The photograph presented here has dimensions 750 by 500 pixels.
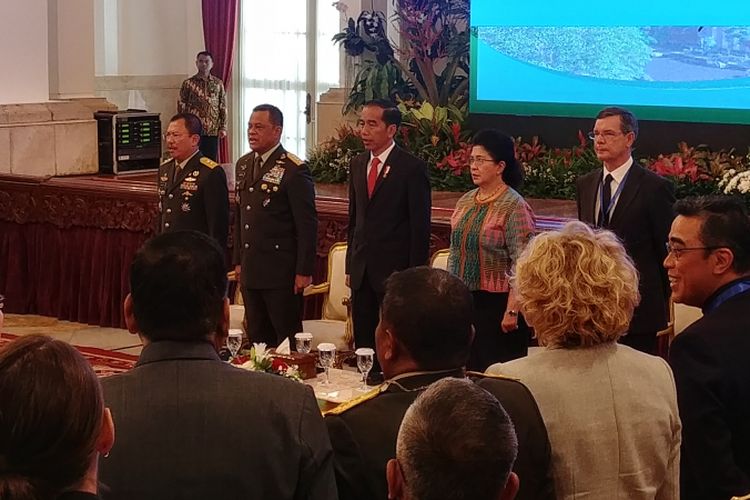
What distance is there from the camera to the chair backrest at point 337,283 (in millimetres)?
5965

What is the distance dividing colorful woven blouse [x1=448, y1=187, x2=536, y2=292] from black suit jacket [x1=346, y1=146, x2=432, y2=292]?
0.51 m

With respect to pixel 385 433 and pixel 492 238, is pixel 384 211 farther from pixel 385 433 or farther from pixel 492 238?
pixel 385 433

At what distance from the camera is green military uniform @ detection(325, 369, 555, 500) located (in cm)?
211

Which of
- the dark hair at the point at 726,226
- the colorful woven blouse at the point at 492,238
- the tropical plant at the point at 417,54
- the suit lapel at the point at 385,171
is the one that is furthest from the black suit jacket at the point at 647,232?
the tropical plant at the point at 417,54

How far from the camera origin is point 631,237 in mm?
4590

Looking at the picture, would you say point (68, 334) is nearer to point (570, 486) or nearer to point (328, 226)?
point (328, 226)

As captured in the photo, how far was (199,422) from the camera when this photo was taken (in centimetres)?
201

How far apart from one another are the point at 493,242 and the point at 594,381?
7.50ft

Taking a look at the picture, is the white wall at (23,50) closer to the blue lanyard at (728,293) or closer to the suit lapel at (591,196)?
the suit lapel at (591,196)

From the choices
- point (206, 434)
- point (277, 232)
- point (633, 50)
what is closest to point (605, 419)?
point (206, 434)

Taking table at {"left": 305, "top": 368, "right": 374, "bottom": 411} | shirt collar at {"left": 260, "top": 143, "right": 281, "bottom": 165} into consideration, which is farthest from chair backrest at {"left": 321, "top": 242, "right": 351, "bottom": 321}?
table at {"left": 305, "top": 368, "right": 374, "bottom": 411}

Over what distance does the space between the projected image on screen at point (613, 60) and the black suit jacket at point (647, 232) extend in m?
4.62

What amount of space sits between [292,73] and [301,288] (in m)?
7.40

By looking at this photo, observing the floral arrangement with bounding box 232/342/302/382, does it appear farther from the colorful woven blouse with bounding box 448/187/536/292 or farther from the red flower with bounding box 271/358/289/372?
the colorful woven blouse with bounding box 448/187/536/292
